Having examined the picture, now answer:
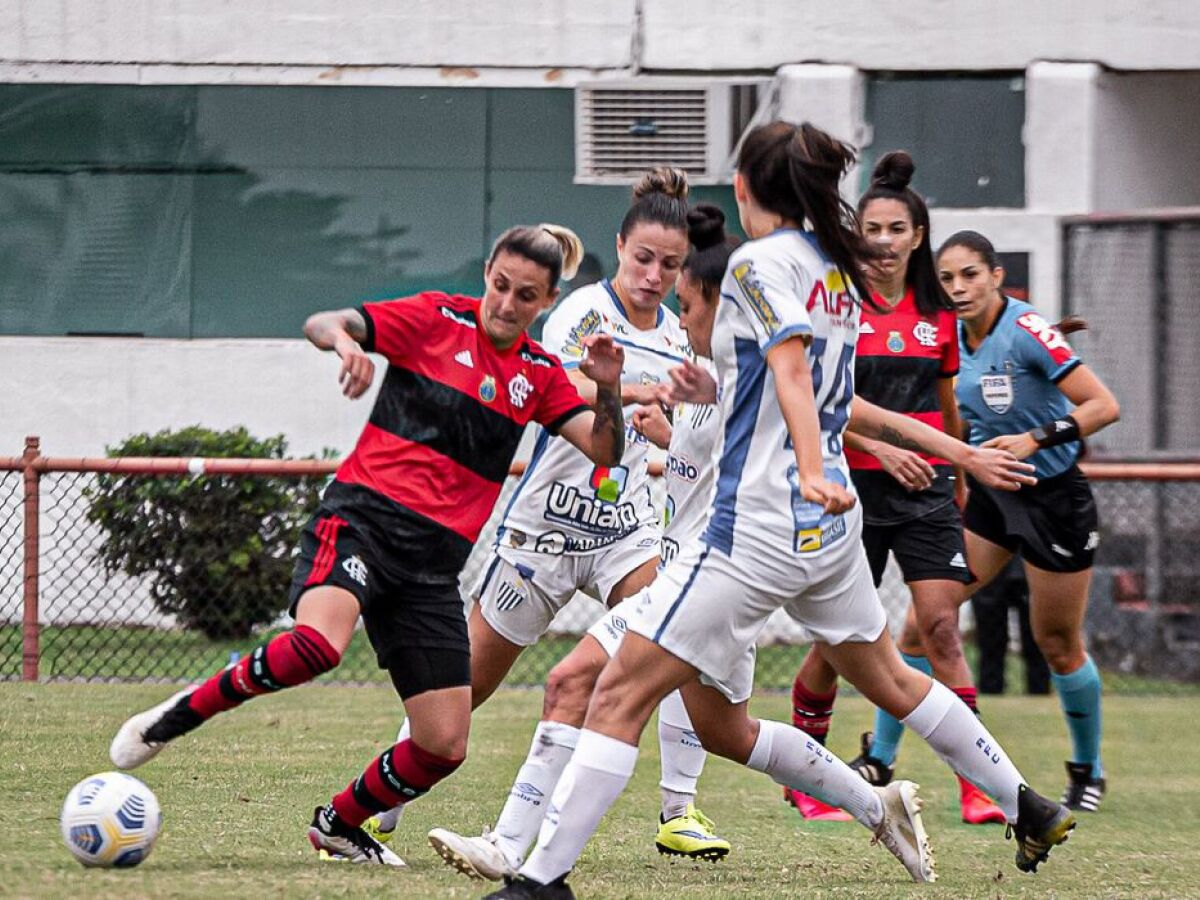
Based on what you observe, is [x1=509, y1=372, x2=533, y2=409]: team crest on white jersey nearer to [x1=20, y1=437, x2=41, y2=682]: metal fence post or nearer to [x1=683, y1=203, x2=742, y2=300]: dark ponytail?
[x1=683, y1=203, x2=742, y2=300]: dark ponytail

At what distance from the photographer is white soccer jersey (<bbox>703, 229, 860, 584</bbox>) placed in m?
4.19

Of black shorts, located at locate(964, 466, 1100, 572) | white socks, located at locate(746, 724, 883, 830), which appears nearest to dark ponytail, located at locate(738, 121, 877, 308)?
white socks, located at locate(746, 724, 883, 830)

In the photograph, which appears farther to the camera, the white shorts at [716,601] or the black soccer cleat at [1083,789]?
the black soccer cleat at [1083,789]

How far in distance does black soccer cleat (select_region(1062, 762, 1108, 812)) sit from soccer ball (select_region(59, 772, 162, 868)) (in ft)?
13.2

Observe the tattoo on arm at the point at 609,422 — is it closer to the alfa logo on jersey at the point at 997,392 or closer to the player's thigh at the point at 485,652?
the player's thigh at the point at 485,652

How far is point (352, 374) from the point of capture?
14.8 feet

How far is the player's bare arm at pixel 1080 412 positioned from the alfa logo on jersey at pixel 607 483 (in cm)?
143

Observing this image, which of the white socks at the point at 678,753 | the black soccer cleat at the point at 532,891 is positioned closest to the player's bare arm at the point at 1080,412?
the white socks at the point at 678,753

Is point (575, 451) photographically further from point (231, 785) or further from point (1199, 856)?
point (1199, 856)

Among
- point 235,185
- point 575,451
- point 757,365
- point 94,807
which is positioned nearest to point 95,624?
point 235,185

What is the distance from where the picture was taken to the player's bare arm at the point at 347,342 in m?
4.53

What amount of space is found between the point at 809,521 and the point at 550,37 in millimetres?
10332

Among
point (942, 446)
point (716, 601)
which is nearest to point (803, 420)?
point (716, 601)

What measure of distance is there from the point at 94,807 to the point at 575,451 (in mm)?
2087
